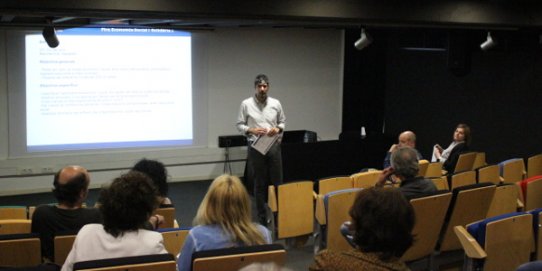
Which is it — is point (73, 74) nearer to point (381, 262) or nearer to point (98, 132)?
point (98, 132)

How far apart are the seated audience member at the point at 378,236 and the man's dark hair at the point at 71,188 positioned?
67.9 inches

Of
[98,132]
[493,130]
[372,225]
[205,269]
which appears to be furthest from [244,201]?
[493,130]

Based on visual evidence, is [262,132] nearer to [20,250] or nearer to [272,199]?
[272,199]

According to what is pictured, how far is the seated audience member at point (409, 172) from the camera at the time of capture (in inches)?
165

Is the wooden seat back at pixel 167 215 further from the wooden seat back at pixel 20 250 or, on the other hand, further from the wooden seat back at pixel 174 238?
the wooden seat back at pixel 20 250

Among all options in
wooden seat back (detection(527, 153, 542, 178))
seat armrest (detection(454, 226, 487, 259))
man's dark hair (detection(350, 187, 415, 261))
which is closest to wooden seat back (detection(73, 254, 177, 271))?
man's dark hair (detection(350, 187, 415, 261))

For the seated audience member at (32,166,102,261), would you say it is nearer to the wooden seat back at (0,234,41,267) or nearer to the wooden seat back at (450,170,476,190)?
the wooden seat back at (0,234,41,267)

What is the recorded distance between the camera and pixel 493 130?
8719 mm

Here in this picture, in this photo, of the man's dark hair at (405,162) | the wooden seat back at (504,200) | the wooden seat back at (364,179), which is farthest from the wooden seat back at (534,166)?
the man's dark hair at (405,162)

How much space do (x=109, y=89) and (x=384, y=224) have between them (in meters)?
6.90

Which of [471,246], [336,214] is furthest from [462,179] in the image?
[471,246]

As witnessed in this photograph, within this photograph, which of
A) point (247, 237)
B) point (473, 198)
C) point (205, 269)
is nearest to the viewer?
point (205, 269)

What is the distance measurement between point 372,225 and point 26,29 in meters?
6.90

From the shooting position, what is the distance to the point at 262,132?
6496 mm
